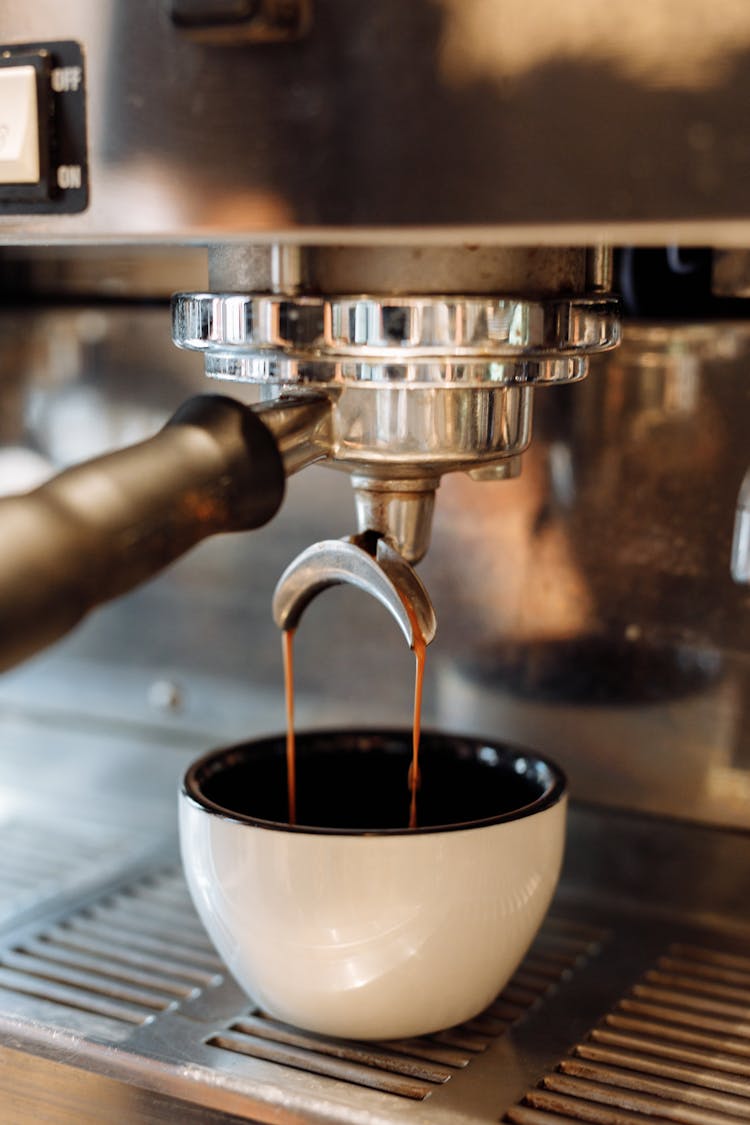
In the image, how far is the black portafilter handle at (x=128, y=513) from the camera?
0.28 m

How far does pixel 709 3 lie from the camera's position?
0.27m

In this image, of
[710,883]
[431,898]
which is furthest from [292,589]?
[710,883]

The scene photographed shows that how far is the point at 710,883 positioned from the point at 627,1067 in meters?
0.14

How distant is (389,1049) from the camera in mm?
434

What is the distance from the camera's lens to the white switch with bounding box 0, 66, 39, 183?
34 cm

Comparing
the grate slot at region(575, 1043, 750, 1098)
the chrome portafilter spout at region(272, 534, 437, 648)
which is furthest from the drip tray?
the chrome portafilter spout at region(272, 534, 437, 648)

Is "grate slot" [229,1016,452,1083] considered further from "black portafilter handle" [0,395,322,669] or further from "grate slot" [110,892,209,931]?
"black portafilter handle" [0,395,322,669]

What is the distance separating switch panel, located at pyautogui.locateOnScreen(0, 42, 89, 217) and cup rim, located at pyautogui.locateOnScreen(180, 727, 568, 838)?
194 mm

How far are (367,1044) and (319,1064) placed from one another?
0.07ft

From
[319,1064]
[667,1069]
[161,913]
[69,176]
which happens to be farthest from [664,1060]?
[69,176]

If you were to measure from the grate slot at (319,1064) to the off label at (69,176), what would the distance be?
26 centimetres

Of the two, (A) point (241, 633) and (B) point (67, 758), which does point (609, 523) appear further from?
(B) point (67, 758)

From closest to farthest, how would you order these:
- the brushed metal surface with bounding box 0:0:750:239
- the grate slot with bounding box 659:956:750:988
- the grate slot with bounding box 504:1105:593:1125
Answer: the brushed metal surface with bounding box 0:0:750:239
the grate slot with bounding box 504:1105:593:1125
the grate slot with bounding box 659:956:750:988

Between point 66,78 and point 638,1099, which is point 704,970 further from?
point 66,78
